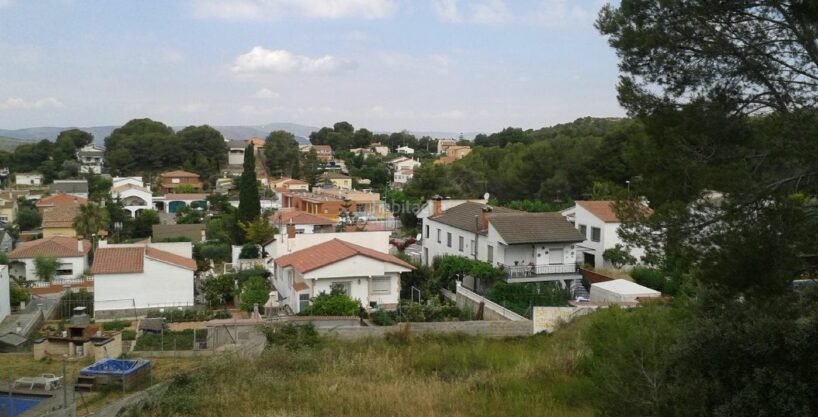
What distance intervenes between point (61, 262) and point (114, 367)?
22621 mm

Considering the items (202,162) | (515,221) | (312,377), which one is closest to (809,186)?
(312,377)

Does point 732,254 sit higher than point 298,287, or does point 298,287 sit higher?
point 732,254

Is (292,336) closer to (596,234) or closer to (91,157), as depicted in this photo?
(596,234)

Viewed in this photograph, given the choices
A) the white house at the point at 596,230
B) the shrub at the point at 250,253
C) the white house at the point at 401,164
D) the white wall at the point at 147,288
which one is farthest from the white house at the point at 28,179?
the white house at the point at 596,230

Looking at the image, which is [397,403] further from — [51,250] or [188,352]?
[51,250]

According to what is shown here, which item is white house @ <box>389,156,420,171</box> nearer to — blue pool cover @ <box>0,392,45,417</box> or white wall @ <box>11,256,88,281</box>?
white wall @ <box>11,256,88,281</box>

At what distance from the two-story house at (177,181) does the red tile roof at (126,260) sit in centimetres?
5510

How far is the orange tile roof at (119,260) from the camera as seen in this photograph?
76.4 ft

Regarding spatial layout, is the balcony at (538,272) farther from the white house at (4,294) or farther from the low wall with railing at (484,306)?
the white house at (4,294)

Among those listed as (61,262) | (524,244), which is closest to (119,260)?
(61,262)

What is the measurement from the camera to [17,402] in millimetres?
11938

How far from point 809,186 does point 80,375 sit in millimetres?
12550

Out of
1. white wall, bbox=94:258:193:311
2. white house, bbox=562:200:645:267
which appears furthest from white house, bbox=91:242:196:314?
white house, bbox=562:200:645:267

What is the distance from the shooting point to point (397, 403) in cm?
907
